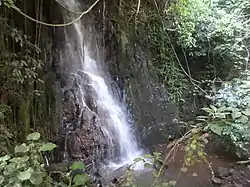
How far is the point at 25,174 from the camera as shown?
1.58m

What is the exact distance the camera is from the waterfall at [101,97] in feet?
13.9

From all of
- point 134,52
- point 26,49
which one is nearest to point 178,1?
point 134,52

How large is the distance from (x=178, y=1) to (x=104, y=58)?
2.01 m

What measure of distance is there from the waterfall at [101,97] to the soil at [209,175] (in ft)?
1.89

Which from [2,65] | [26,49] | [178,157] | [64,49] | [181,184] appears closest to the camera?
→ [2,65]

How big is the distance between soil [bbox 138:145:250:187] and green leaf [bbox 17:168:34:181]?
212 cm

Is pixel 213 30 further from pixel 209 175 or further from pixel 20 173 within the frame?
pixel 20 173

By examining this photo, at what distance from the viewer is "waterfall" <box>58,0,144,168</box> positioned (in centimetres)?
425

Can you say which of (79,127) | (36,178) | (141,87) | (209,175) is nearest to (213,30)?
(141,87)

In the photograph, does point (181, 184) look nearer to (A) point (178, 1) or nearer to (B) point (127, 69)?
(B) point (127, 69)

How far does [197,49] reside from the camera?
6.04 m

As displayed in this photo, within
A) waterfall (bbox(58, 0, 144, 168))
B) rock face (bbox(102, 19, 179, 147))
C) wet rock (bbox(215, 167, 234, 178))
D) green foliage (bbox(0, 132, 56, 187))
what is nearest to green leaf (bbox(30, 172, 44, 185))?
green foliage (bbox(0, 132, 56, 187))

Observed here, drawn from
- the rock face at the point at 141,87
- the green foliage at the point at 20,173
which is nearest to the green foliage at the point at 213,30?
the rock face at the point at 141,87

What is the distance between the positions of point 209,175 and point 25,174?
10.3ft
